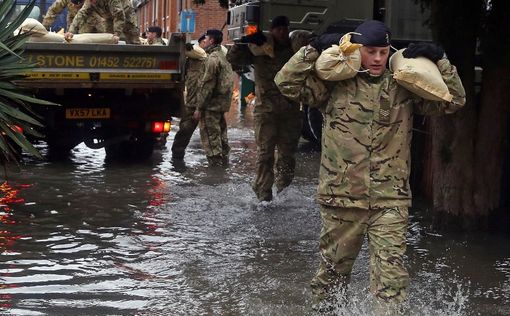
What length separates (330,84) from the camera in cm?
538

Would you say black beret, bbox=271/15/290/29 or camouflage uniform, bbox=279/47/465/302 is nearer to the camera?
camouflage uniform, bbox=279/47/465/302

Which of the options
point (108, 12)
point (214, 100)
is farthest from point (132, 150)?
point (108, 12)

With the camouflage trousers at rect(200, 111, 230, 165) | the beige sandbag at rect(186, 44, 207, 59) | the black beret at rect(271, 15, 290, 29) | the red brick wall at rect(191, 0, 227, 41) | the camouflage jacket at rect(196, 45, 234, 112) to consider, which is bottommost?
the camouflage trousers at rect(200, 111, 230, 165)

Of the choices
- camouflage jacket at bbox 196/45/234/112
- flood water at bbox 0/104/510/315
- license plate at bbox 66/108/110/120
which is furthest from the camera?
camouflage jacket at bbox 196/45/234/112

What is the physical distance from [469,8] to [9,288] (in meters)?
4.59

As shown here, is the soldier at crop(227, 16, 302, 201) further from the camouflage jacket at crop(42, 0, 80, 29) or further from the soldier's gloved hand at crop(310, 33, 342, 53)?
the camouflage jacket at crop(42, 0, 80, 29)

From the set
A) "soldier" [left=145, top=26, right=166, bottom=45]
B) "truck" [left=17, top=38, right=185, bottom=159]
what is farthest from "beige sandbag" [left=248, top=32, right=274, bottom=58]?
"soldier" [left=145, top=26, right=166, bottom=45]

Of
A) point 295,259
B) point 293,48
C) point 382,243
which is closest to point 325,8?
point 293,48

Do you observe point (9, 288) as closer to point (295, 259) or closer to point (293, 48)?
point (295, 259)

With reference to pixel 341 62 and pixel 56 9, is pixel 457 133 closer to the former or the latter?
pixel 341 62

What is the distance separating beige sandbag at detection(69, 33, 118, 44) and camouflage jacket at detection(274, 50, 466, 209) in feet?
24.5

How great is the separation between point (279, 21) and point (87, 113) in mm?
4791

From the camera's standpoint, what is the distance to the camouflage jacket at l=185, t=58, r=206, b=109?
1380 centimetres

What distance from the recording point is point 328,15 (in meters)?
9.42
